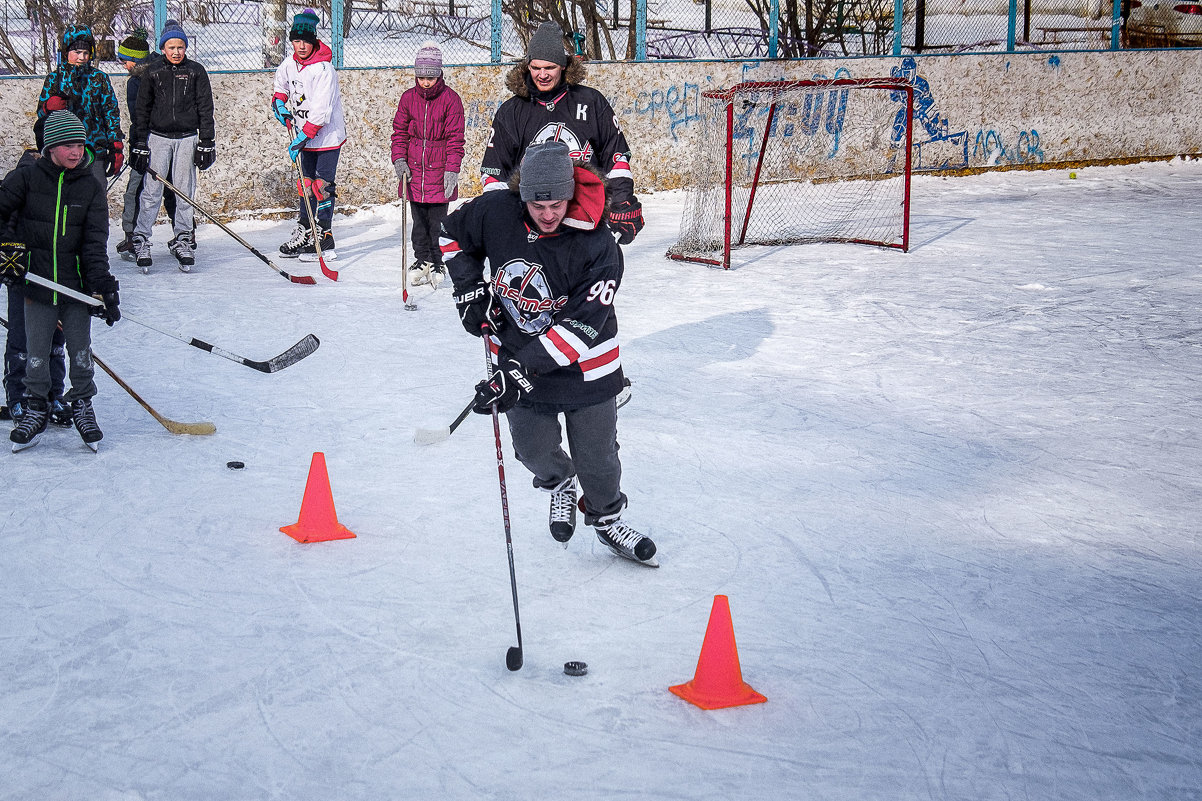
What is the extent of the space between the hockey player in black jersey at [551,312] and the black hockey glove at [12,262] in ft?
5.66

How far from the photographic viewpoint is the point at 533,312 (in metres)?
3.05

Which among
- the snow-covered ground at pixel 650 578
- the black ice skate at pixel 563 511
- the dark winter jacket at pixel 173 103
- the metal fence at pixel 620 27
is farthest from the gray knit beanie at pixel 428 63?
the black ice skate at pixel 563 511

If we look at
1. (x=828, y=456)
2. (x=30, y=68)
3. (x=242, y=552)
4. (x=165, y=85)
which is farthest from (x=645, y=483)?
(x=30, y=68)

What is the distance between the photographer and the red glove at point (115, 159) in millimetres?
6340

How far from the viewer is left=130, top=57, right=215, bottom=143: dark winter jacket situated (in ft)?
22.5

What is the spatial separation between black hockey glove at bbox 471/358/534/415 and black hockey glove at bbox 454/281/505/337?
0.18 m

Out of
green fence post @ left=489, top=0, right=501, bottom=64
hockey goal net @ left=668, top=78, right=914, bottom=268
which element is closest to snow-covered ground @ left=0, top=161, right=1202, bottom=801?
hockey goal net @ left=668, top=78, right=914, bottom=268

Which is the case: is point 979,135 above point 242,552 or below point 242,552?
above

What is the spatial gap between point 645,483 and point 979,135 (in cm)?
916

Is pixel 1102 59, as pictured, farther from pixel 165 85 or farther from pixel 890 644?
pixel 890 644

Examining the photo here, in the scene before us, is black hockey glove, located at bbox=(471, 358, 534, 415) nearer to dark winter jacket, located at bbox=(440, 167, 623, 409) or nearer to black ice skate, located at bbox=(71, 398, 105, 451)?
dark winter jacket, located at bbox=(440, 167, 623, 409)

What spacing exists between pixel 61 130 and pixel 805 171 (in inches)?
325

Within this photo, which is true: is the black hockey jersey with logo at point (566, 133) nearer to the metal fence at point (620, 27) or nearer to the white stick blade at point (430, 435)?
the white stick blade at point (430, 435)

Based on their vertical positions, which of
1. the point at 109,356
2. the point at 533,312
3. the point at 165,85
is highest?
the point at 165,85
